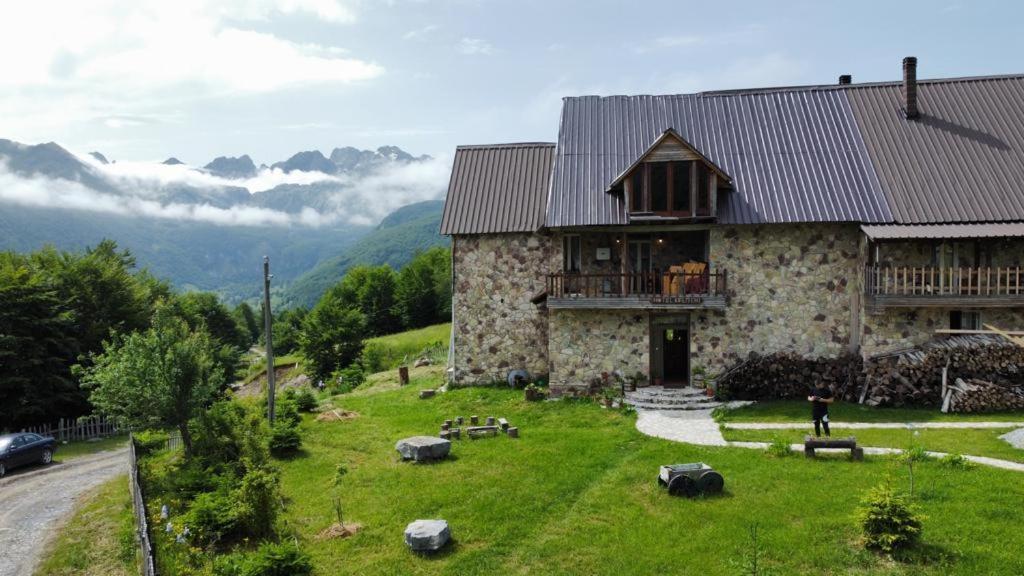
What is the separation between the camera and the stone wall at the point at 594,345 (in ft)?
83.6

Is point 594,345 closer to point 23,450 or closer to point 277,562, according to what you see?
point 277,562

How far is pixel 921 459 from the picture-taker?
617 inches

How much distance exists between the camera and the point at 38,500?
20.5m

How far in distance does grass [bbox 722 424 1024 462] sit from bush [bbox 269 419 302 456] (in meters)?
13.1

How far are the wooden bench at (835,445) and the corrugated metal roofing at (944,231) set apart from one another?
30.6 ft

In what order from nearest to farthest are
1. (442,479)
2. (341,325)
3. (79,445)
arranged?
1. (442,479)
2. (79,445)
3. (341,325)

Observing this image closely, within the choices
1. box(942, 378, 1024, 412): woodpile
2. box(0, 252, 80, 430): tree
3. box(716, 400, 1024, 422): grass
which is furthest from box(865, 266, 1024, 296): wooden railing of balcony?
box(0, 252, 80, 430): tree

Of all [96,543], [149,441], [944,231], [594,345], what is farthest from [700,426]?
[149,441]

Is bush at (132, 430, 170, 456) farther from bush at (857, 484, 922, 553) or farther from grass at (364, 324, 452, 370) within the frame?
bush at (857, 484, 922, 553)

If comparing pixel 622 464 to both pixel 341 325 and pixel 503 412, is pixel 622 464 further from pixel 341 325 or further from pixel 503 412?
pixel 341 325

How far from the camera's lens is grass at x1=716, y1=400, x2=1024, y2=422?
808 inches

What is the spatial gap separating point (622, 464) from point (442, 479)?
466cm

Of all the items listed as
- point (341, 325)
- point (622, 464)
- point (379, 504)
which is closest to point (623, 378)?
point (622, 464)

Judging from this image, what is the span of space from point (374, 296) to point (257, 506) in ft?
222
